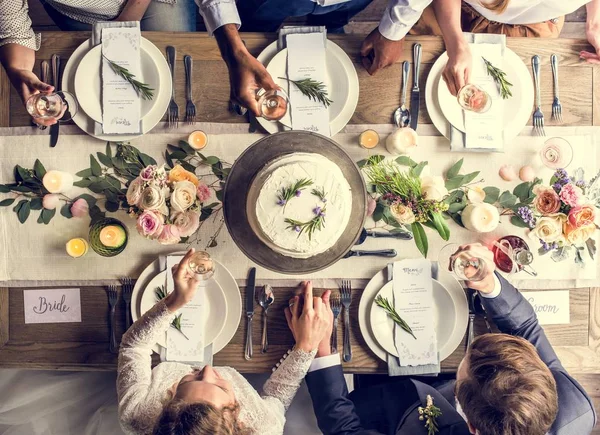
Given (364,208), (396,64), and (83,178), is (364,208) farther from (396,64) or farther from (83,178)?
(83,178)

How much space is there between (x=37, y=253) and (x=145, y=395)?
60cm

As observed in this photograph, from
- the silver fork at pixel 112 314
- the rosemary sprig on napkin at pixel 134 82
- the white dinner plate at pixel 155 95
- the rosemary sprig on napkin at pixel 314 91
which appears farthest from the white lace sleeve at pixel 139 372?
the rosemary sprig on napkin at pixel 314 91

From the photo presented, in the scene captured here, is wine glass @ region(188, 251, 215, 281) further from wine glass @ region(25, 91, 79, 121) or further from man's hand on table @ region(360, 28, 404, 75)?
man's hand on table @ region(360, 28, 404, 75)

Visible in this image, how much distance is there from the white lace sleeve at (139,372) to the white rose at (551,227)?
1167mm

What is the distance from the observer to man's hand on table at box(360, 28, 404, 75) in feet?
5.29

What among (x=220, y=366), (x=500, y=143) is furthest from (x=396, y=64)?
(x=220, y=366)

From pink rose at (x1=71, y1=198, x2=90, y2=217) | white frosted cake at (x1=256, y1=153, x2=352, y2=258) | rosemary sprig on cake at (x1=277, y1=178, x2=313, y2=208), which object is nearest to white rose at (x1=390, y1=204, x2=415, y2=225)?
white frosted cake at (x1=256, y1=153, x2=352, y2=258)

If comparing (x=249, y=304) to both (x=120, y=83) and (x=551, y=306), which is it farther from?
(x=551, y=306)

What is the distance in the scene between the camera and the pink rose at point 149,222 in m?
1.40

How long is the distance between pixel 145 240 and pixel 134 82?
0.53 m

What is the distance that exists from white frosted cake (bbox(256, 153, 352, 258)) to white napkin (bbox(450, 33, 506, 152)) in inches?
21.2

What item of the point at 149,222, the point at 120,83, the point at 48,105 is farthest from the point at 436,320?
the point at 48,105

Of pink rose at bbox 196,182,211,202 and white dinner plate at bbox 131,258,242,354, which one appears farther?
white dinner plate at bbox 131,258,242,354

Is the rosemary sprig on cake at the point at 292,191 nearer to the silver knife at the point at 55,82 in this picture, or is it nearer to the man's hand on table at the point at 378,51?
the man's hand on table at the point at 378,51
